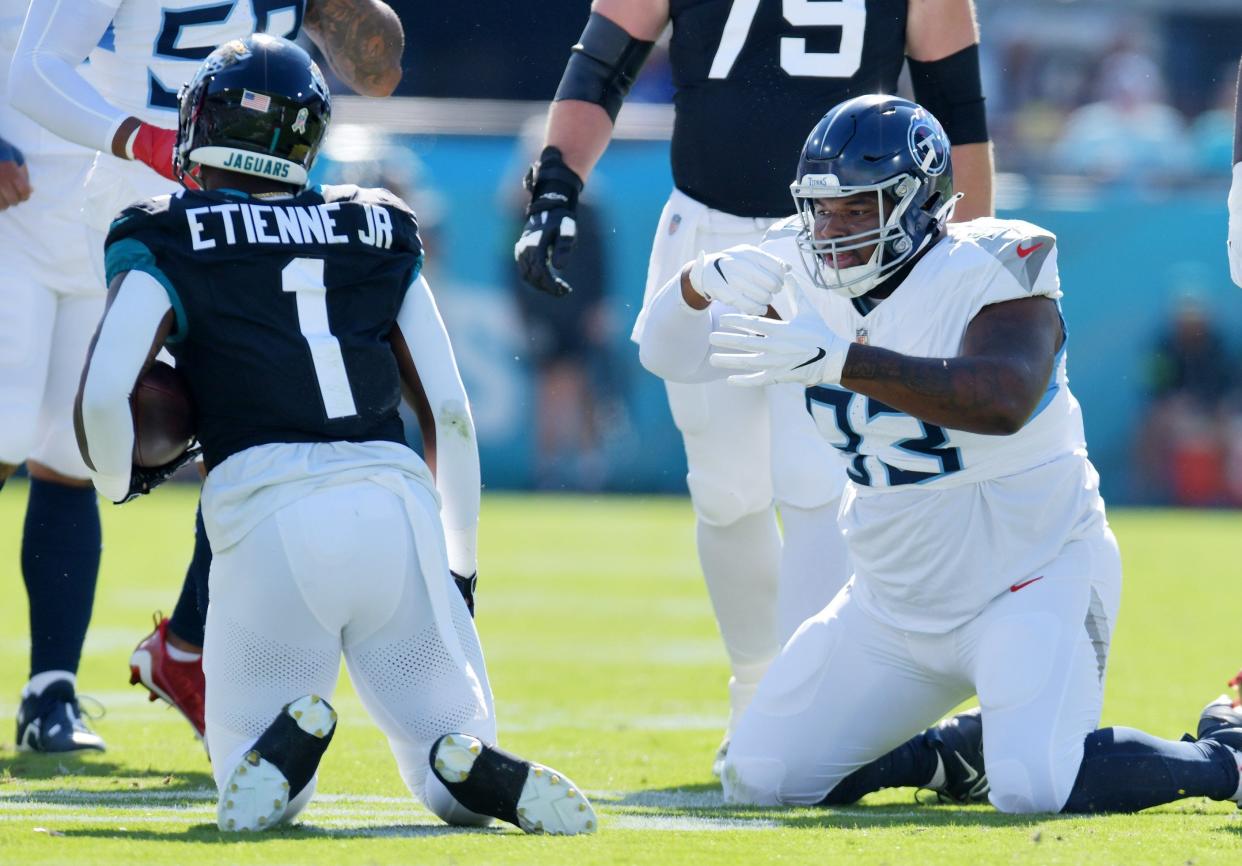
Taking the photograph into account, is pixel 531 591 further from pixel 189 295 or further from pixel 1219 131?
pixel 1219 131

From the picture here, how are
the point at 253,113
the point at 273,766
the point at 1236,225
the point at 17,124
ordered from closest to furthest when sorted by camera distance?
1. the point at 273,766
2. the point at 253,113
3. the point at 1236,225
4. the point at 17,124

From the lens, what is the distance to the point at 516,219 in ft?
40.0

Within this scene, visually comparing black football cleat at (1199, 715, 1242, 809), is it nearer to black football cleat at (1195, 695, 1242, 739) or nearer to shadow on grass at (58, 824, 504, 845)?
black football cleat at (1195, 695, 1242, 739)

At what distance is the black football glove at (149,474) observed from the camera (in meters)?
3.12

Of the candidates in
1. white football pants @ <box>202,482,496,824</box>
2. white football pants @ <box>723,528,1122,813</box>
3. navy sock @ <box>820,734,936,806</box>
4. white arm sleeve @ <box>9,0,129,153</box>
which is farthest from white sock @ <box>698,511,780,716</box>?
white arm sleeve @ <box>9,0,129,153</box>

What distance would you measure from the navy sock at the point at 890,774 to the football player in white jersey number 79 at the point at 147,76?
1356 millimetres

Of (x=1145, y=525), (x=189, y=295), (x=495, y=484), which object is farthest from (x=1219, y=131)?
(x=189, y=295)

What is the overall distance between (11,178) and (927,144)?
211 centimetres

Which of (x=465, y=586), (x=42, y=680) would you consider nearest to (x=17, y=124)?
(x=42, y=680)

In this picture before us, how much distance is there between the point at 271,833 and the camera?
116 inches

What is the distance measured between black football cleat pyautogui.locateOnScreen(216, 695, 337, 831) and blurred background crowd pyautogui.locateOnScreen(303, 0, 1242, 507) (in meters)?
8.80

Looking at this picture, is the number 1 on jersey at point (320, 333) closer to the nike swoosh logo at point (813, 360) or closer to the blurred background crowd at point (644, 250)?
the nike swoosh logo at point (813, 360)

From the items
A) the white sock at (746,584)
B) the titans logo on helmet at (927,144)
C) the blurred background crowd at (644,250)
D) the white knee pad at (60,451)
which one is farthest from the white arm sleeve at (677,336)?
the blurred background crowd at (644,250)

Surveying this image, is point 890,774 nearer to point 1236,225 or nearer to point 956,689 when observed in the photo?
point 956,689
